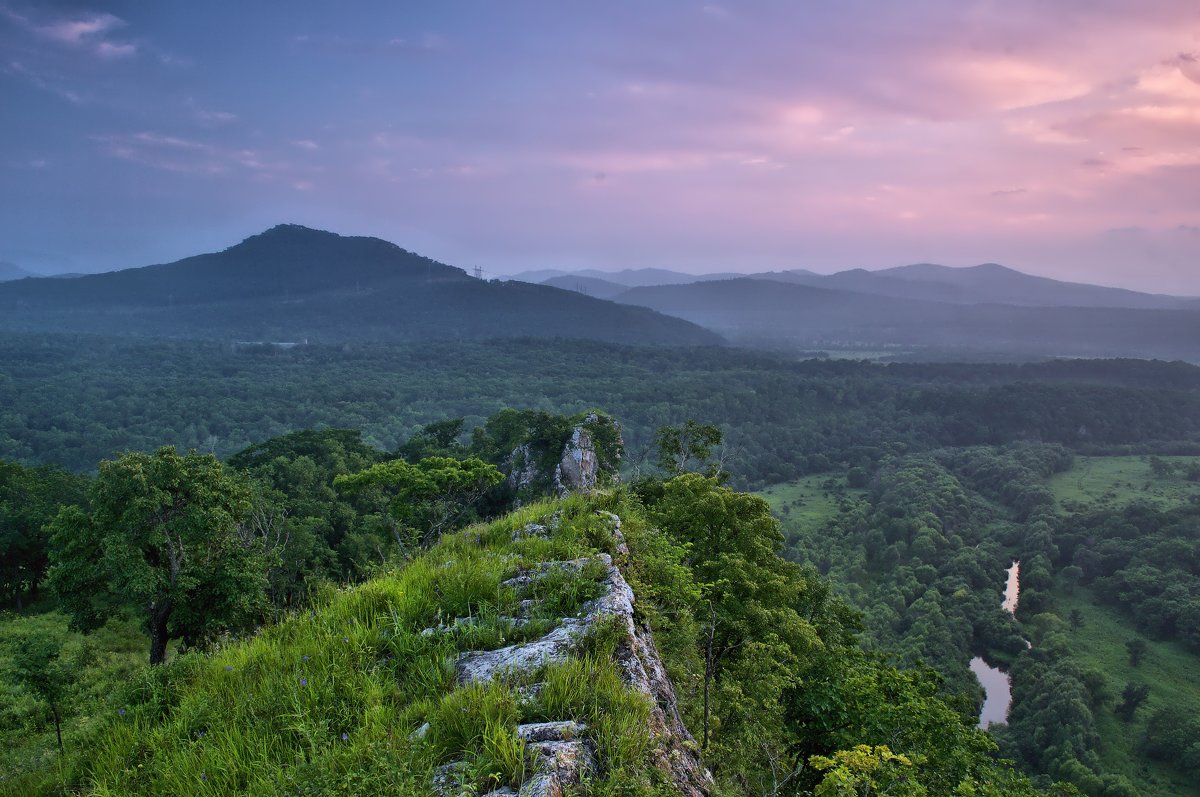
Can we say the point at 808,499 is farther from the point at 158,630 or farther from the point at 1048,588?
the point at 158,630

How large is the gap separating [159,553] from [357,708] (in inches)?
703

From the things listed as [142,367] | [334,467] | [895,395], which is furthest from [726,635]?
[142,367]

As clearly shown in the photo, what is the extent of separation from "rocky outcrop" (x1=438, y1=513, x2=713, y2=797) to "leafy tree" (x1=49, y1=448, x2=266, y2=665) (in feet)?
51.2

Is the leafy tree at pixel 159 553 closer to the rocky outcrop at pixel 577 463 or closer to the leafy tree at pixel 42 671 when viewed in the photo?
the leafy tree at pixel 42 671

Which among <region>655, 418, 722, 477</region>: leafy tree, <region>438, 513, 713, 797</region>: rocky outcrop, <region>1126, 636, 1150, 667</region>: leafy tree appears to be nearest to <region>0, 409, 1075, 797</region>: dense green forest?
<region>438, 513, 713, 797</region>: rocky outcrop

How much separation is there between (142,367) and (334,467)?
182504 millimetres

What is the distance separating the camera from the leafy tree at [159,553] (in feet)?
52.5

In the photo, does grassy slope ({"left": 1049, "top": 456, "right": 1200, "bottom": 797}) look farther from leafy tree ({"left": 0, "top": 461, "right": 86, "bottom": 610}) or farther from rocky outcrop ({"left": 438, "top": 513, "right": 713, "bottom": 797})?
leafy tree ({"left": 0, "top": 461, "right": 86, "bottom": 610})

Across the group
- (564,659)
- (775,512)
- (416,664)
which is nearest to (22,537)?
(416,664)

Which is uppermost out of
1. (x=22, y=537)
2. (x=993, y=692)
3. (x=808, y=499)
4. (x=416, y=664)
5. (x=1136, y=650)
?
(x=416, y=664)

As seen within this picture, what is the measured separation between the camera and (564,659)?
4.62m

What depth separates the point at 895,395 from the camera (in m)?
184

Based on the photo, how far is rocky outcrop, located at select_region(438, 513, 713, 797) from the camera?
137 inches

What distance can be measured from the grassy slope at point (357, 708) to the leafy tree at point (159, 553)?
1391 cm
